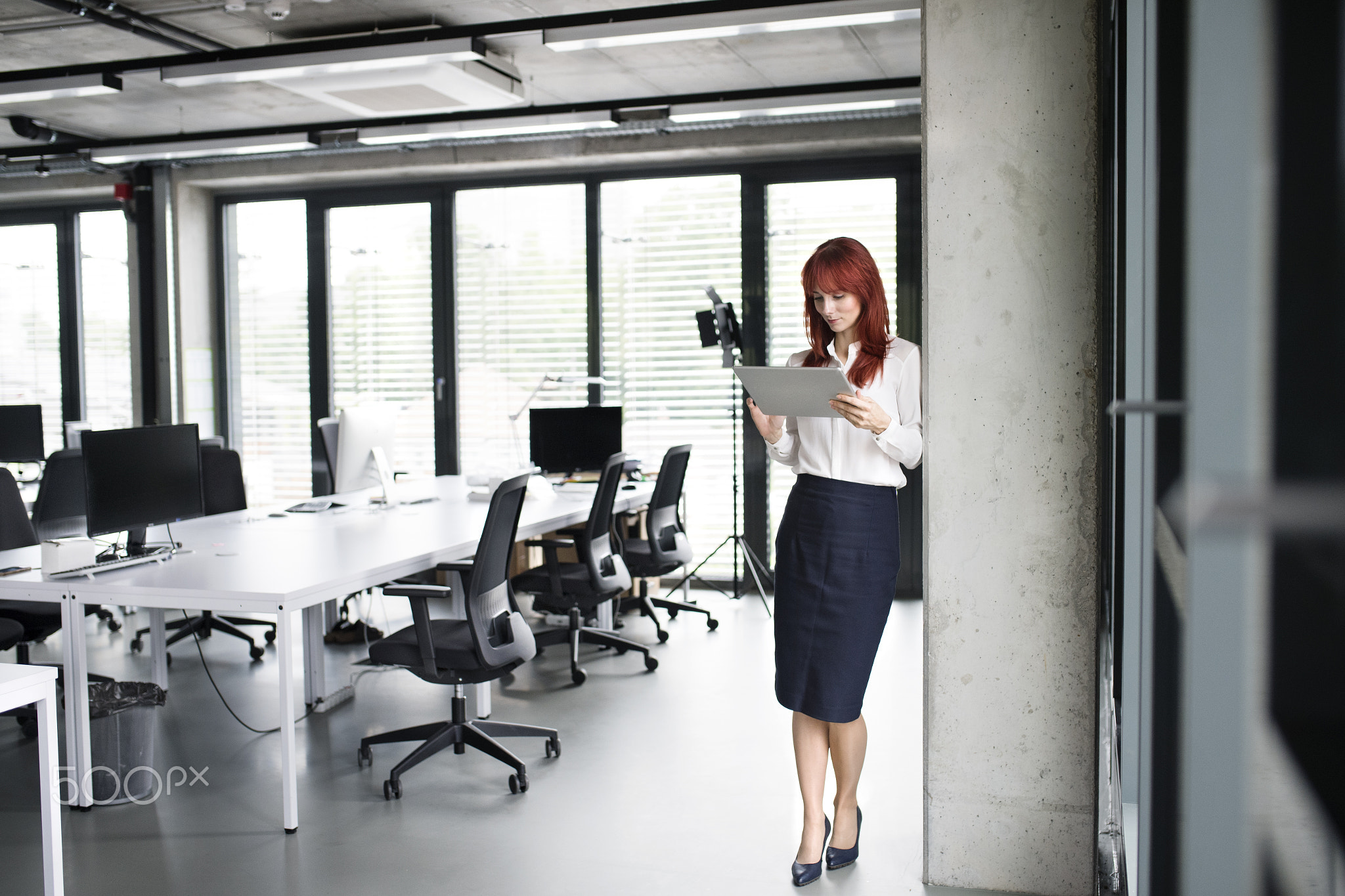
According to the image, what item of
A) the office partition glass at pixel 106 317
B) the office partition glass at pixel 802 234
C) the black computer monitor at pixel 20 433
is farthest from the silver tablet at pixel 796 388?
the office partition glass at pixel 106 317

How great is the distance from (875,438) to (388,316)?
606 cm

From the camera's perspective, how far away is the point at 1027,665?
8.73ft

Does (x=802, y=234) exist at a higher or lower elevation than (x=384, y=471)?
higher

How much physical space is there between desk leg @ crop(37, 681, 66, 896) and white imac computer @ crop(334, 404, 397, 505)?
9.17 feet

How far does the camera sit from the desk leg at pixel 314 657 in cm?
442

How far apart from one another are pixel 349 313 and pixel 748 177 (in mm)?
3333

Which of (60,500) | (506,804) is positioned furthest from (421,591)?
(60,500)

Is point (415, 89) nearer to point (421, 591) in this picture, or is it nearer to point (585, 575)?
point (585, 575)

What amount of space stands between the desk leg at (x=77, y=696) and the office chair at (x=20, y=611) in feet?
2.64

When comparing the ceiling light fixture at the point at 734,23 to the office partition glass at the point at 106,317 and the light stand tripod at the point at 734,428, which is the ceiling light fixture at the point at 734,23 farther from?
the office partition glass at the point at 106,317

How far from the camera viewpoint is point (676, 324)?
7.35 meters

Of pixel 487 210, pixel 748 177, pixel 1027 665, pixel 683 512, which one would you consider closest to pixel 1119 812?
pixel 1027 665

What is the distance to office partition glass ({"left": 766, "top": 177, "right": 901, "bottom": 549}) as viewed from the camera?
685 centimetres

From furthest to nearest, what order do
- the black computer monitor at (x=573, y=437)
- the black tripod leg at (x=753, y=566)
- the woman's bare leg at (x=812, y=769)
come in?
the black tripod leg at (x=753, y=566) < the black computer monitor at (x=573, y=437) < the woman's bare leg at (x=812, y=769)
